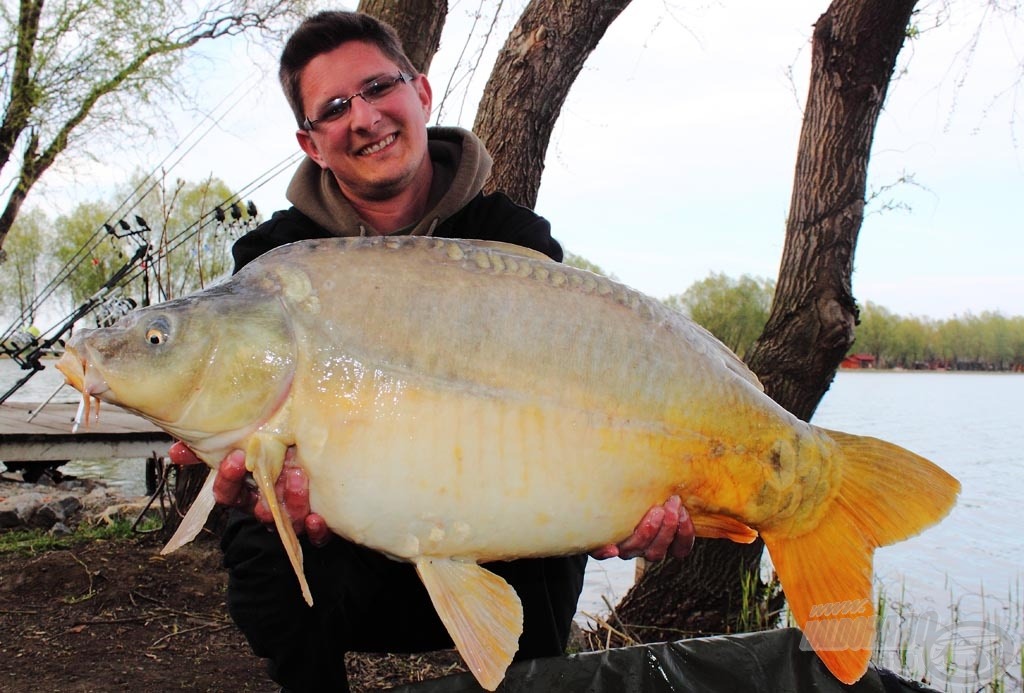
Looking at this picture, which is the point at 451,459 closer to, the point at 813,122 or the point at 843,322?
the point at 843,322

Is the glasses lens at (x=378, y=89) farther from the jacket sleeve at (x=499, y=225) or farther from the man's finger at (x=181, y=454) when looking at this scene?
the man's finger at (x=181, y=454)

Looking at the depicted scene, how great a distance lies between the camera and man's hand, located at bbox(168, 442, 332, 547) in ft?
4.34

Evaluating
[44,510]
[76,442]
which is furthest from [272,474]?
[76,442]

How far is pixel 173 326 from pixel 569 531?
2.35 ft

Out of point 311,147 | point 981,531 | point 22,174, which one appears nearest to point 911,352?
point 981,531

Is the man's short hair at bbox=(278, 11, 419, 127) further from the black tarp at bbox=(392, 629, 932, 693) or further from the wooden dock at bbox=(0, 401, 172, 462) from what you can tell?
the wooden dock at bbox=(0, 401, 172, 462)

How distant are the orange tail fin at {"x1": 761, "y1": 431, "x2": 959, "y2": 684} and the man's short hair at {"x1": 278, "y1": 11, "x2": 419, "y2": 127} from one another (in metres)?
1.39

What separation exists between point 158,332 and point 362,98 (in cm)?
89

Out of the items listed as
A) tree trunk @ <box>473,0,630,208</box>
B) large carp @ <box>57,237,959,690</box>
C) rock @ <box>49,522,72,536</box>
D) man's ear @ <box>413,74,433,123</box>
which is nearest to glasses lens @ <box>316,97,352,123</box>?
man's ear @ <box>413,74,433,123</box>

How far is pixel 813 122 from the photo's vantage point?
10.6 ft

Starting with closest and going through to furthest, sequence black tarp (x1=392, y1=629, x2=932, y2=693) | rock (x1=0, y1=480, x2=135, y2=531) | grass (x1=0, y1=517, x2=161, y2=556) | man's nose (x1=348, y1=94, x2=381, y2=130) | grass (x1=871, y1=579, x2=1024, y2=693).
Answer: black tarp (x1=392, y1=629, x2=932, y2=693)
man's nose (x1=348, y1=94, x2=381, y2=130)
grass (x1=871, y1=579, x2=1024, y2=693)
grass (x1=0, y1=517, x2=161, y2=556)
rock (x1=0, y1=480, x2=135, y2=531)

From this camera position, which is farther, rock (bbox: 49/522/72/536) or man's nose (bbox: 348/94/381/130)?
rock (bbox: 49/522/72/536)

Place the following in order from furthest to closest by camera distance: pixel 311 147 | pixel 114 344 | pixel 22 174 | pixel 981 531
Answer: pixel 22 174, pixel 981 531, pixel 311 147, pixel 114 344

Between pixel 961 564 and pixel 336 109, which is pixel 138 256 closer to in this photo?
pixel 336 109
